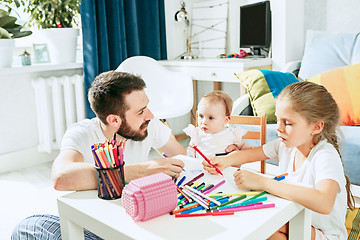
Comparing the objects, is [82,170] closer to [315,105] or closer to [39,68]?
[315,105]

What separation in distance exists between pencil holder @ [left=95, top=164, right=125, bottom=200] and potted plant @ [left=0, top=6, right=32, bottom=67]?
2055 mm

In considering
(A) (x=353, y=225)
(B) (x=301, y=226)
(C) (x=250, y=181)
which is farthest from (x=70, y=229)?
(A) (x=353, y=225)

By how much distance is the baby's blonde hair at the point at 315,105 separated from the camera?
3.73 feet

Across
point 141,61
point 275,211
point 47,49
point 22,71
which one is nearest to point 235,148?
point 275,211

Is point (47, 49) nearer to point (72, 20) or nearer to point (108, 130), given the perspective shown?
point (72, 20)

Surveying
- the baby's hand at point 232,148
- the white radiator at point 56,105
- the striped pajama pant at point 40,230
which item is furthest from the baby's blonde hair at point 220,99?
the white radiator at point 56,105

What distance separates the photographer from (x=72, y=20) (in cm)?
294

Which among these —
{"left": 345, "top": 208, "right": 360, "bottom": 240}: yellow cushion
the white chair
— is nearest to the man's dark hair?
{"left": 345, "top": 208, "right": 360, "bottom": 240}: yellow cushion

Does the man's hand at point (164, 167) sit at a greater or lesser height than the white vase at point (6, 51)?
lesser

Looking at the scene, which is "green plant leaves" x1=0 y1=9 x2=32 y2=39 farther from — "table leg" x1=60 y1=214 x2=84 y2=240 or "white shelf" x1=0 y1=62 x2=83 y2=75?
"table leg" x1=60 y1=214 x2=84 y2=240

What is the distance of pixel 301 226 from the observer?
3.10ft

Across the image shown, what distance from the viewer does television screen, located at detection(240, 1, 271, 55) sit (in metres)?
2.90

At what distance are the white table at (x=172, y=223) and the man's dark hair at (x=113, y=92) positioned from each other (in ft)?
1.17

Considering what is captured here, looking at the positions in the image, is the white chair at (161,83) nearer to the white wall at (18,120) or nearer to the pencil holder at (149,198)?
the white wall at (18,120)
